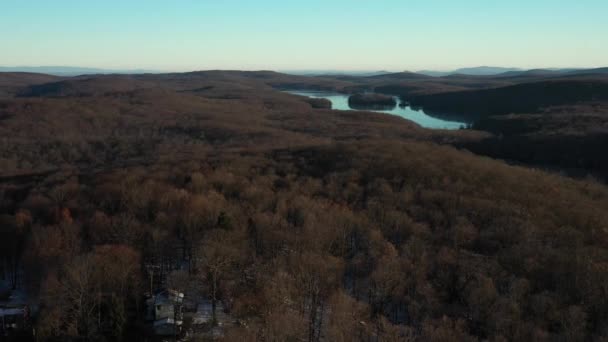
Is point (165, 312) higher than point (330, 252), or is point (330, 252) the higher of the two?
point (330, 252)

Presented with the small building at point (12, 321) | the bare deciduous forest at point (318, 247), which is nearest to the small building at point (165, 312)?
the bare deciduous forest at point (318, 247)

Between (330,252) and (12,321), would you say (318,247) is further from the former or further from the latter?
(12,321)

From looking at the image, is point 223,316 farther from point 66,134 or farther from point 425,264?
point 66,134

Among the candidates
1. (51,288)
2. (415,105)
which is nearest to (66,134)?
(51,288)

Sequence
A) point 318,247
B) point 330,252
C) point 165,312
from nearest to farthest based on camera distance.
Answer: point 165,312, point 318,247, point 330,252

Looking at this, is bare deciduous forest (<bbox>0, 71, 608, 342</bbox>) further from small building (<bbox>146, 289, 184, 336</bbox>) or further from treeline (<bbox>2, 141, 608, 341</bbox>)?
small building (<bbox>146, 289, 184, 336</bbox>)

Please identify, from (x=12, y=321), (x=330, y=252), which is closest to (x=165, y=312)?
(x=12, y=321)

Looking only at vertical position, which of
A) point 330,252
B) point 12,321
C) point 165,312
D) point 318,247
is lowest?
point 12,321
